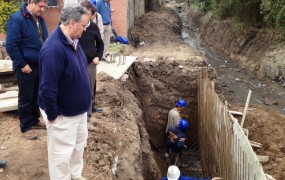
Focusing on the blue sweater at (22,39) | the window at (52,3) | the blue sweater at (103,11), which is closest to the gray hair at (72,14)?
the blue sweater at (22,39)

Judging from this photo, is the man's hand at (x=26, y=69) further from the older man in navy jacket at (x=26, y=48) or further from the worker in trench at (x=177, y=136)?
the worker in trench at (x=177, y=136)

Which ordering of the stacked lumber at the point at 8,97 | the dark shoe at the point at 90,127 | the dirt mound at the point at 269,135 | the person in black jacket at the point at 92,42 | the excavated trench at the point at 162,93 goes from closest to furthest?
the person in black jacket at the point at 92,42 < the dark shoe at the point at 90,127 < the stacked lumber at the point at 8,97 < the dirt mound at the point at 269,135 < the excavated trench at the point at 162,93

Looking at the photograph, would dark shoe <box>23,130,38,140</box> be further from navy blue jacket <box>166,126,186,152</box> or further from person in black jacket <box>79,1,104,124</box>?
navy blue jacket <box>166,126,186,152</box>

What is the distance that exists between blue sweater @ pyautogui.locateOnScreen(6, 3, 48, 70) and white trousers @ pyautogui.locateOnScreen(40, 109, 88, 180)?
3.75ft

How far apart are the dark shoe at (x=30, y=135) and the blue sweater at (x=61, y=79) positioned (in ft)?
4.98

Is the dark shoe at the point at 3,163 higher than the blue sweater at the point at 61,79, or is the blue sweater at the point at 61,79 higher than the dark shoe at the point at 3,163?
the blue sweater at the point at 61,79

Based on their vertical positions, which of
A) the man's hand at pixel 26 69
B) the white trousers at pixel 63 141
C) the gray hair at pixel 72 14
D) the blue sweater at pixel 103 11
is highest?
the gray hair at pixel 72 14

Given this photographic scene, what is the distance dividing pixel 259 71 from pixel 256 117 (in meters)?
5.84

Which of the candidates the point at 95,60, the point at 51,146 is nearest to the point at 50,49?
the point at 51,146

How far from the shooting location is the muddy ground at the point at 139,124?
4.41m

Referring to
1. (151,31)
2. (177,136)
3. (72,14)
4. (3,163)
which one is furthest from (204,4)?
(72,14)

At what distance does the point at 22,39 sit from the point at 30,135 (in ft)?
4.48

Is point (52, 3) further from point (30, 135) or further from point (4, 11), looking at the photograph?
point (30, 135)

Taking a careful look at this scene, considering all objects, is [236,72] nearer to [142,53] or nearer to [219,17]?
[142,53]
